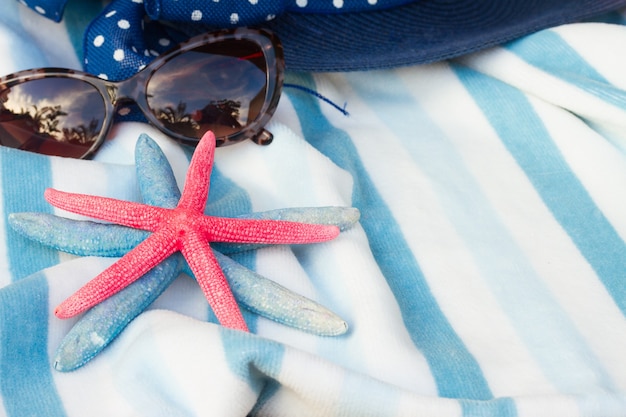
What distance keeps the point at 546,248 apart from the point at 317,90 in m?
0.29

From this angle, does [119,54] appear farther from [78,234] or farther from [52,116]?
[78,234]

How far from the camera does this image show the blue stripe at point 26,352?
49 centimetres

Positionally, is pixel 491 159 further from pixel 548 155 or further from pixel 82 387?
pixel 82 387

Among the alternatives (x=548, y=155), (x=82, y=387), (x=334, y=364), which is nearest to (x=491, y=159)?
(x=548, y=155)

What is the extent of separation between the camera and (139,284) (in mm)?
532

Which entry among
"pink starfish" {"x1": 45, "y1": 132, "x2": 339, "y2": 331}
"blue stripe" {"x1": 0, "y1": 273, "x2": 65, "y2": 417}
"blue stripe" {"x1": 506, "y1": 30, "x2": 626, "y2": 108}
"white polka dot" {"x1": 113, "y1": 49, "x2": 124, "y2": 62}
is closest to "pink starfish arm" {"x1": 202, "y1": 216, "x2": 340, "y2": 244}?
"pink starfish" {"x1": 45, "y1": 132, "x2": 339, "y2": 331}

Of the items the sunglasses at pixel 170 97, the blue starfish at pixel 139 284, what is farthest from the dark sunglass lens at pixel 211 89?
the blue starfish at pixel 139 284

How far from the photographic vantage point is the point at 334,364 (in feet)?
1.62

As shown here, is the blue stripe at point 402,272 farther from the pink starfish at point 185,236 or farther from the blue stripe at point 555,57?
the blue stripe at point 555,57

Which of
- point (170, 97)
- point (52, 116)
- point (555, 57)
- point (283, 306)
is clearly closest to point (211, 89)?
point (170, 97)

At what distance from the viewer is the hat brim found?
766 mm

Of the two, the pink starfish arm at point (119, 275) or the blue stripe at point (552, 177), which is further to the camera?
the blue stripe at point (552, 177)

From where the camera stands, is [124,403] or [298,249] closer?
[124,403]

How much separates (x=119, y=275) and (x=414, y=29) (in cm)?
43
